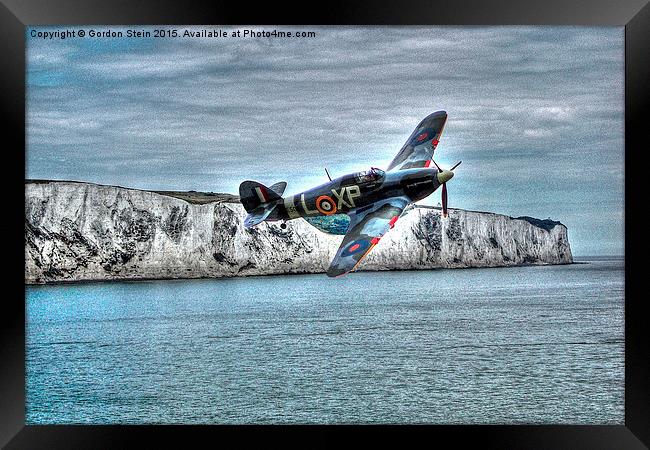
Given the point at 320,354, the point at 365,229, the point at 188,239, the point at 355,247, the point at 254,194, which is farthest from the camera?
the point at 188,239

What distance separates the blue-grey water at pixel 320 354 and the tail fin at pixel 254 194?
5.96 meters

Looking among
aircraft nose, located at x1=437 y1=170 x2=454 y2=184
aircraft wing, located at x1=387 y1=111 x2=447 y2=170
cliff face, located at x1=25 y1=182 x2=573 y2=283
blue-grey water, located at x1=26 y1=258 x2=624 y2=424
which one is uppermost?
aircraft wing, located at x1=387 y1=111 x2=447 y2=170

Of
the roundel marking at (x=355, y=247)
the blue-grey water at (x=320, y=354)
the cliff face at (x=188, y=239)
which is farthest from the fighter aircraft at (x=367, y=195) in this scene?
the cliff face at (x=188, y=239)

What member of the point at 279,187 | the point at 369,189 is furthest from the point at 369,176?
the point at 279,187

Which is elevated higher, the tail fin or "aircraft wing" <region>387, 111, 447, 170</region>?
"aircraft wing" <region>387, 111, 447, 170</region>

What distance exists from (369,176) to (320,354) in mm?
17145

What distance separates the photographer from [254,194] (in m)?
16.1

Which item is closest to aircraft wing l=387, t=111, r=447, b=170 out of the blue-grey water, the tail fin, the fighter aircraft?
the fighter aircraft

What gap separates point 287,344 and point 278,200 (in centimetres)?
1868

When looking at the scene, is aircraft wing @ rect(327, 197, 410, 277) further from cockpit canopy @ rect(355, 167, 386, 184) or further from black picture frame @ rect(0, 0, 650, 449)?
black picture frame @ rect(0, 0, 650, 449)

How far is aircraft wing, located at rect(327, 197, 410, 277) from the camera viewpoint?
12.4 m

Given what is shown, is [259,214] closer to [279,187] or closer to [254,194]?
[254,194]
